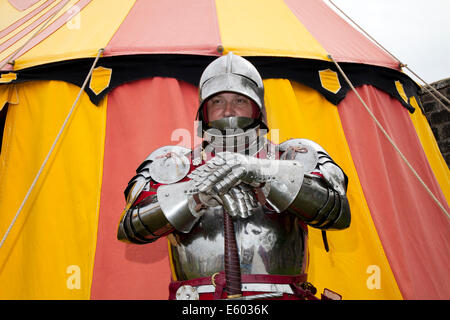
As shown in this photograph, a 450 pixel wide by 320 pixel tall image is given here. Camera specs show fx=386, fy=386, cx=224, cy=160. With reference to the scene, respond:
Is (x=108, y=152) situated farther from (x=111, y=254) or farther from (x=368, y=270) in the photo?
(x=368, y=270)

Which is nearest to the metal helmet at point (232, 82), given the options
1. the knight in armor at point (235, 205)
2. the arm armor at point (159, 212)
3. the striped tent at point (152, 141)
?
the knight in armor at point (235, 205)

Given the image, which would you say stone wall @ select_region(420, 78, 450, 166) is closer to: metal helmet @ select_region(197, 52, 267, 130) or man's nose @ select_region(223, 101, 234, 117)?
metal helmet @ select_region(197, 52, 267, 130)

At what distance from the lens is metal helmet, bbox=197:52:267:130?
169 cm

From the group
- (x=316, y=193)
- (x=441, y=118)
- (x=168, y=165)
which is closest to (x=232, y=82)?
(x=168, y=165)

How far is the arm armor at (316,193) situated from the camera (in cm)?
141

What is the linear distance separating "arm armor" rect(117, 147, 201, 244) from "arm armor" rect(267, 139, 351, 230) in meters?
0.32

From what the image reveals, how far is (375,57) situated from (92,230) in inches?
87.5

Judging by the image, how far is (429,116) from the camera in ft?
12.4

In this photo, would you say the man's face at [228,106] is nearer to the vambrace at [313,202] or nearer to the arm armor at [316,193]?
the arm armor at [316,193]

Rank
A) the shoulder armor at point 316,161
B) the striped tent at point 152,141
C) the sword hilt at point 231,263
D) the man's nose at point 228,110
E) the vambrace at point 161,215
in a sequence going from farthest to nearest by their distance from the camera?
the striped tent at point 152,141, the man's nose at point 228,110, the shoulder armor at point 316,161, the vambrace at point 161,215, the sword hilt at point 231,263

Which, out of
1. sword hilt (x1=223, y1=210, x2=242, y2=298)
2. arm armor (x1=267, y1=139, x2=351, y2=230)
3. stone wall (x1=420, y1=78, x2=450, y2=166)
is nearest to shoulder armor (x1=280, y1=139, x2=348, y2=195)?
arm armor (x1=267, y1=139, x2=351, y2=230)

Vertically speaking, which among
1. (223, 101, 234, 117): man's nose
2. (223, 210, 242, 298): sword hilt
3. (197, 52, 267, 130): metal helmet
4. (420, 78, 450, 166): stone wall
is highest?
(420, 78, 450, 166): stone wall

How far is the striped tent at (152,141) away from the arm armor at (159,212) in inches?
26.5

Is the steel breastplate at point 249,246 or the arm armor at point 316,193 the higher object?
the arm armor at point 316,193
